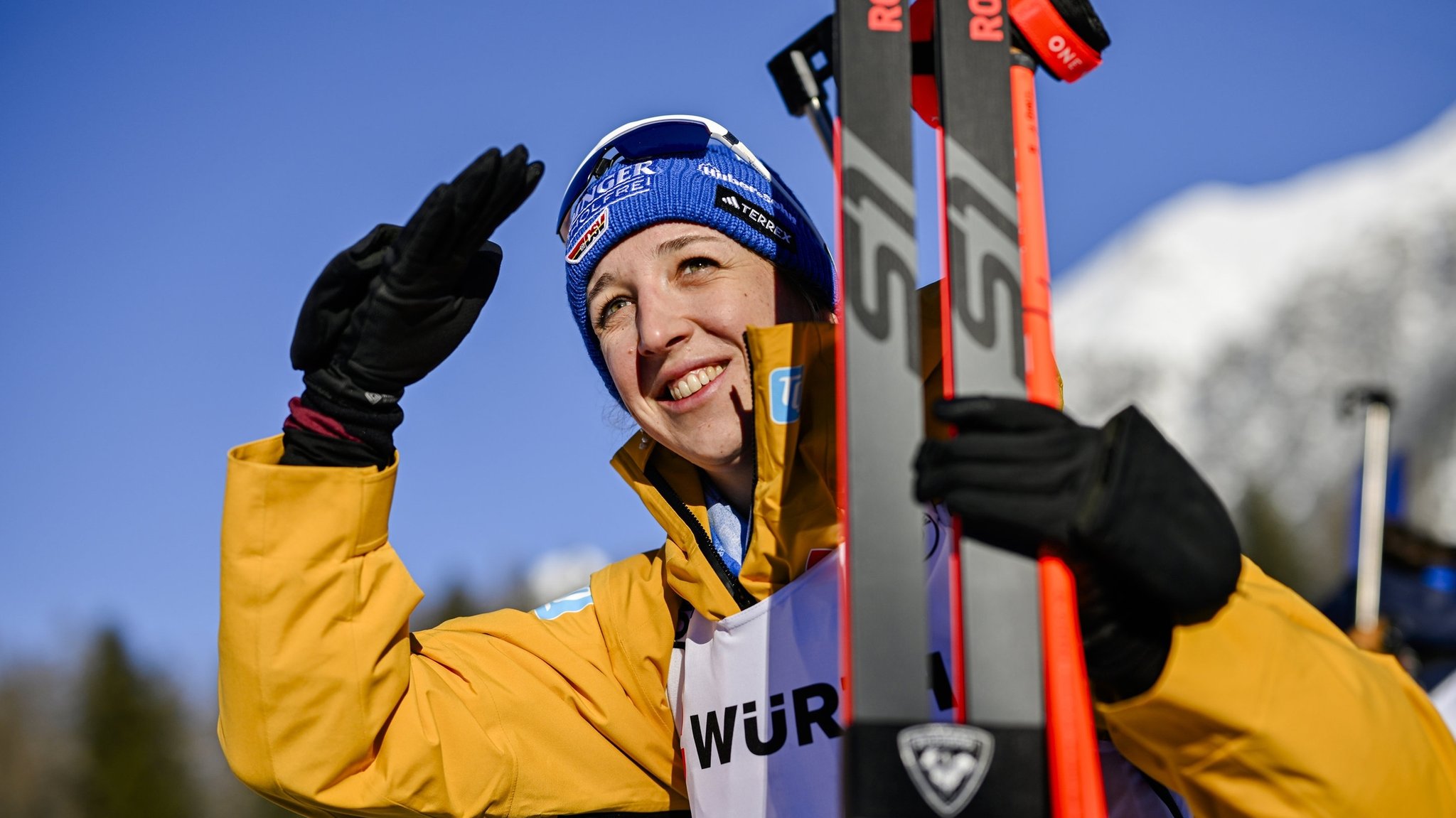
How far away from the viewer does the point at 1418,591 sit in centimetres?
702

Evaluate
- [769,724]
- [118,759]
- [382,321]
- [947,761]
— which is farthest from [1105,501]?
[118,759]

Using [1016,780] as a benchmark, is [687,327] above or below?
Answer: above

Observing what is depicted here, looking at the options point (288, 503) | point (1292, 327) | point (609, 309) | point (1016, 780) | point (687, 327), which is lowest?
point (1016, 780)

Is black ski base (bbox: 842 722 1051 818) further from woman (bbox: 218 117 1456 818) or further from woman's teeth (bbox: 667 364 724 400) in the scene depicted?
woman's teeth (bbox: 667 364 724 400)

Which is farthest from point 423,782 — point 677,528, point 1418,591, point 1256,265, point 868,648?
point 1256,265

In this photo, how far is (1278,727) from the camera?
1.44 metres

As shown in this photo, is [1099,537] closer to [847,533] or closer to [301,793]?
[847,533]

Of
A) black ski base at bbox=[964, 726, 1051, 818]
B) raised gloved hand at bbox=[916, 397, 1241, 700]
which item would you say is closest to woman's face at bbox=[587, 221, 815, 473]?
raised gloved hand at bbox=[916, 397, 1241, 700]

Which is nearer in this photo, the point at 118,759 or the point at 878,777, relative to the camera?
the point at 878,777

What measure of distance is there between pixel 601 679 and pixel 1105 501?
141 cm

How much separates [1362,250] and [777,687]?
9928 cm

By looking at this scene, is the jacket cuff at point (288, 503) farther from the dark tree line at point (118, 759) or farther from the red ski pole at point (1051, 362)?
the dark tree line at point (118, 759)

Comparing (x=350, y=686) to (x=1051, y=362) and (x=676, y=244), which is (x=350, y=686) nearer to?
(x=676, y=244)

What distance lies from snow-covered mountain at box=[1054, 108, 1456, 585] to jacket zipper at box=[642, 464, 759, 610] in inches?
2292
